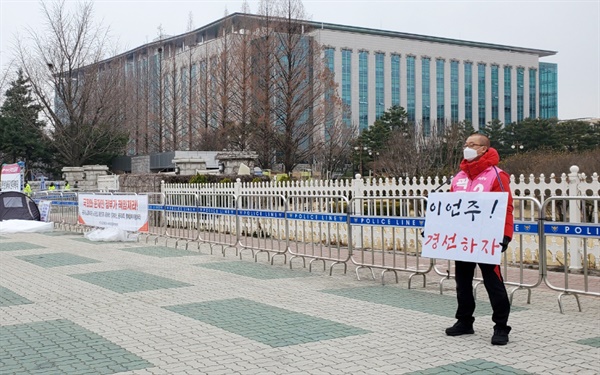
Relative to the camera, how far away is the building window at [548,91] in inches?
3885

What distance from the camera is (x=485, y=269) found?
6578mm

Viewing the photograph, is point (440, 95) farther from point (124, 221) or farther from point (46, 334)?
point (46, 334)

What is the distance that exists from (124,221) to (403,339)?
40.0 ft

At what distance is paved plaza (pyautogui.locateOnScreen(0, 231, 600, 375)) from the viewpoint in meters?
5.66

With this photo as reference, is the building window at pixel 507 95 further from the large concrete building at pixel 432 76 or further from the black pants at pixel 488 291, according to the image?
the black pants at pixel 488 291

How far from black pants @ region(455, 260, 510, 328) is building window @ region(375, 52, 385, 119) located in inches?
3071

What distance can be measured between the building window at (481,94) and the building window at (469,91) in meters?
1.21

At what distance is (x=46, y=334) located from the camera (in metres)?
6.95

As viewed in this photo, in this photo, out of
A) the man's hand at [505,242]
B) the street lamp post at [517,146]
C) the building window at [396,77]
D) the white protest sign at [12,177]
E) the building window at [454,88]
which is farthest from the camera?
the building window at [454,88]

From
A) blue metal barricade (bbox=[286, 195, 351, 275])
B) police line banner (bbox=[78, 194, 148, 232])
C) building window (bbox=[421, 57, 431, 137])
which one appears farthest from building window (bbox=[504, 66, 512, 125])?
blue metal barricade (bbox=[286, 195, 351, 275])

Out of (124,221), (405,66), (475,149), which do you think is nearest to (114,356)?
(475,149)

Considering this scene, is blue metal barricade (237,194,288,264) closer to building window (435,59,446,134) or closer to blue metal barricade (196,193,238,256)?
blue metal barricade (196,193,238,256)

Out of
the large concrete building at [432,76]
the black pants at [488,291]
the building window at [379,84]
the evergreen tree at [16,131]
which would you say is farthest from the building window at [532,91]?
the black pants at [488,291]

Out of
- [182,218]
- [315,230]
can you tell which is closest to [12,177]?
[182,218]
